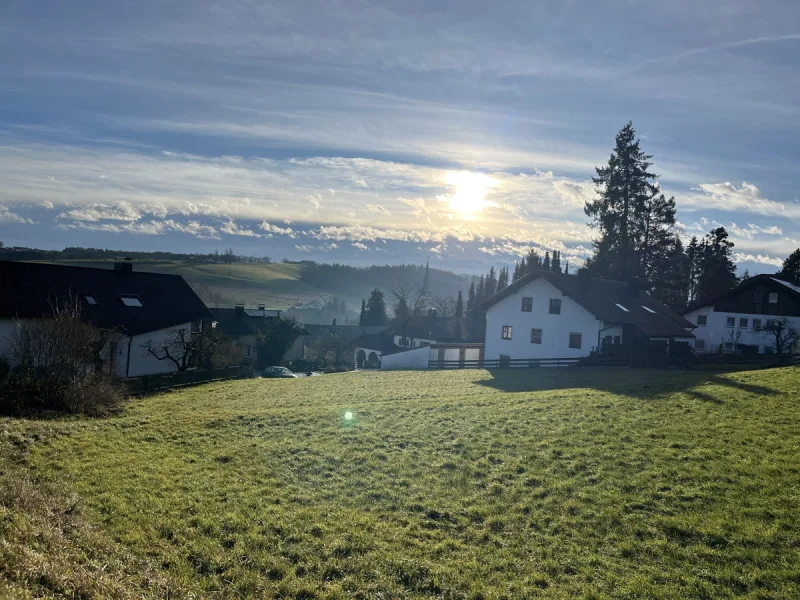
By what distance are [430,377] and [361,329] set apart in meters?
57.7

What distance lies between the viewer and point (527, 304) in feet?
154

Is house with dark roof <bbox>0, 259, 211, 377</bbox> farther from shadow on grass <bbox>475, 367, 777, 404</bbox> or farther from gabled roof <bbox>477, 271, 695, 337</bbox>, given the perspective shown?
gabled roof <bbox>477, 271, 695, 337</bbox>

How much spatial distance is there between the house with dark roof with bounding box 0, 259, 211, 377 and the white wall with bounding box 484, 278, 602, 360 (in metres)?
24.0

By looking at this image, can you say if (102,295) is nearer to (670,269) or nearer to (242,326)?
(242,326)

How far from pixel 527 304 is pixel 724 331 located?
1007 inches

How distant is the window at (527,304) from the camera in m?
46.6

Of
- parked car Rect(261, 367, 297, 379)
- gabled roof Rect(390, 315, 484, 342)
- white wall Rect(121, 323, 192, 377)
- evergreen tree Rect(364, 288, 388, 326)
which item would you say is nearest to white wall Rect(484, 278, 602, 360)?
parked car Rect(261, 367, 297, 379)

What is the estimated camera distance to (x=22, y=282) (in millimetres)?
38281

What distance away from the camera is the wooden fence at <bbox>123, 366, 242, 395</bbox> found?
31.6 metres

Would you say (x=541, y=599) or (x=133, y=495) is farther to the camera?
(x=133, y=495)

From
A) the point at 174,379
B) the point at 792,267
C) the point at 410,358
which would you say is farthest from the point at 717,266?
the point at 174,379

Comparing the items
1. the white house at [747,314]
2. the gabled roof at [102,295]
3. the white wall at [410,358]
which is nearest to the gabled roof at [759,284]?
the white house at [747,314]

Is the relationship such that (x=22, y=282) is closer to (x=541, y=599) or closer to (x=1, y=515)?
(x=1, y=515)

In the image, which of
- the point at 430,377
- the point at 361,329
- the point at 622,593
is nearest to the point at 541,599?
the point at 622,593
